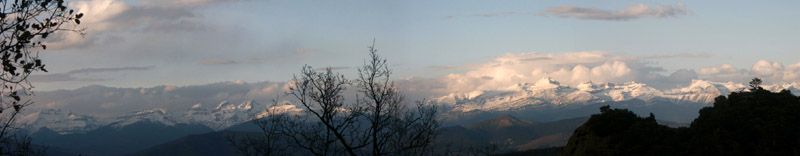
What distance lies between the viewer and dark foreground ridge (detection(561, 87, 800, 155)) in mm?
36906

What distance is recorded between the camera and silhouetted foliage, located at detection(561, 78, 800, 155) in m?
36.9

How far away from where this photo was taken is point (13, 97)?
1812 centimetres

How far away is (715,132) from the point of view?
3828 centimetres

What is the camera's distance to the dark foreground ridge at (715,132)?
36.9 m

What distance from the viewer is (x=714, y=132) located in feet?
126

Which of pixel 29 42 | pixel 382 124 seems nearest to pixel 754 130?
pixel 382 124

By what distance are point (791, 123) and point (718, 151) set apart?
5539 millimetres

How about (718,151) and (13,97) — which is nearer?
(13,97)

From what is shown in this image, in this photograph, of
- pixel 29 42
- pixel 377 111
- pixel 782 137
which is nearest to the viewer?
pixel 29 42

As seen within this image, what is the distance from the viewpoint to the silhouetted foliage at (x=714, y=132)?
121ft

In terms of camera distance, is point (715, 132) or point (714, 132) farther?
point (714, 132)

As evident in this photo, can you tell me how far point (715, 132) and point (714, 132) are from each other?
23cm

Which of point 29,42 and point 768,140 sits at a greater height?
point 29,42

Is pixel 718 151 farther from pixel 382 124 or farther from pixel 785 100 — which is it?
pixel 382 124
